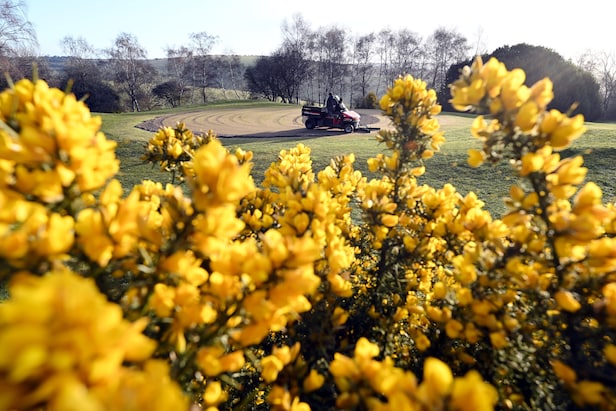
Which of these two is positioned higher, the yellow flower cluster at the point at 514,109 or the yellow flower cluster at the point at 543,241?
the yellow flower cluster at the point at 514,109

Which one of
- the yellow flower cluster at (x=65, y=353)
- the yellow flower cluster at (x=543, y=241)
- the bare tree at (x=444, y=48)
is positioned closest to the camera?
the yellow flower cluster at (x=65, y=353)

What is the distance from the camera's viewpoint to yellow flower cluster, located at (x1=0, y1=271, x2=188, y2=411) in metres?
0.42

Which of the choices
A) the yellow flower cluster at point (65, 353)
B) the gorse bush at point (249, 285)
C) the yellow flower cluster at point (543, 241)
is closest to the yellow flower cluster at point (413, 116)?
the gorse bush at point (249, 285)

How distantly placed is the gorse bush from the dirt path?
13816 millimetres

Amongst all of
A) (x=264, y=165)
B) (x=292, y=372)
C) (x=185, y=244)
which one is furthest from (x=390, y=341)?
(x=264, y=165)

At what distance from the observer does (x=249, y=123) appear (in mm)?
19484

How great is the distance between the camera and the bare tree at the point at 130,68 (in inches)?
1406

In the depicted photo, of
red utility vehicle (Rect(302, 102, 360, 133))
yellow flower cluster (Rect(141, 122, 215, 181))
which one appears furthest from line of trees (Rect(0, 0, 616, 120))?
yellow flower cluster (Rect(141, 122, 215, 181))

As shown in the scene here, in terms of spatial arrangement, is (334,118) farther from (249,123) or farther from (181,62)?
(181,62)

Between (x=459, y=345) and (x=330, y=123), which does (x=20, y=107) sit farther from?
(x=330, y=123)

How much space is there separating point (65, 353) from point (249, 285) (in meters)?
0.52

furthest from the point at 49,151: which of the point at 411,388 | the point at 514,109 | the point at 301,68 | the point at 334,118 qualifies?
the point at 301,68

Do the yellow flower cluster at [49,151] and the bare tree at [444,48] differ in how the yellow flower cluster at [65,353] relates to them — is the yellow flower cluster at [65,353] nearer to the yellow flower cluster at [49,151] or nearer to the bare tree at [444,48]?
the yellow flower cluster at [49,151]

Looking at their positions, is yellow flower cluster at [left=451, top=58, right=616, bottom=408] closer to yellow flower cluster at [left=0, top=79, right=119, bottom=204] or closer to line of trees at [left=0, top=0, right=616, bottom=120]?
yellow flower cluster at [left=0, top=79, right=119, bottom=204]
